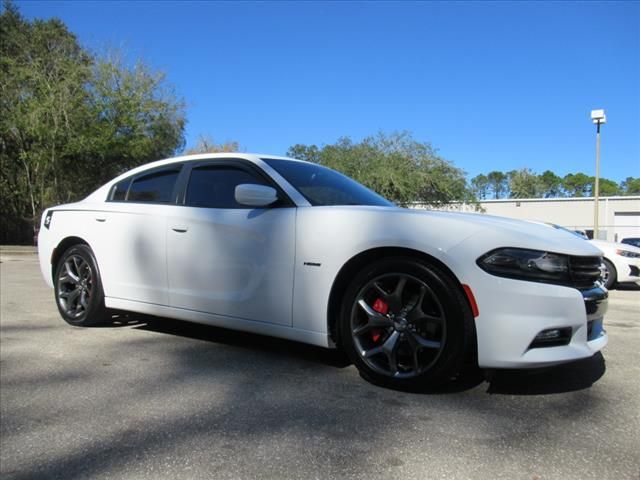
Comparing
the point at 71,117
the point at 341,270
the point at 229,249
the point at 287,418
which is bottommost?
the point at 287,418

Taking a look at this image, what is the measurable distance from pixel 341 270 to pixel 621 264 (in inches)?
309

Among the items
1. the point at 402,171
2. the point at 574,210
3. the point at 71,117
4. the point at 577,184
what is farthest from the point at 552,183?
the point at 71,117

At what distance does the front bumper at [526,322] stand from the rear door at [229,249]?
1252 mm

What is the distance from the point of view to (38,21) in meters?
29.5

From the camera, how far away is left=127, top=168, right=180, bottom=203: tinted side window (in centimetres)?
432

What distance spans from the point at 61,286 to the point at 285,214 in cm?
277

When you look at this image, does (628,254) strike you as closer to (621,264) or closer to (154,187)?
(621,264)

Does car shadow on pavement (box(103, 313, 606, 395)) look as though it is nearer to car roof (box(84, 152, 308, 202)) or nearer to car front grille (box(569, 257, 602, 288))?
car front grille (box(569, 257, 602, 288))

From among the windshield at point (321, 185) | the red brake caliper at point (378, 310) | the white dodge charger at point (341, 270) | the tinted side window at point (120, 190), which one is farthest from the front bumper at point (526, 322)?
the tinted side window at point (120, 190)

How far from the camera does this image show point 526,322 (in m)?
2.70

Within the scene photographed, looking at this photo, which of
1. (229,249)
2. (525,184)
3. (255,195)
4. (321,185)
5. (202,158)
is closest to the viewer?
(255,195)

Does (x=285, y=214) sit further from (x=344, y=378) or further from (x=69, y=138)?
(x=69, y=138)

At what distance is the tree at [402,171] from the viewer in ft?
104

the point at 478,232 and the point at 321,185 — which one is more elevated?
the point at 321,185
